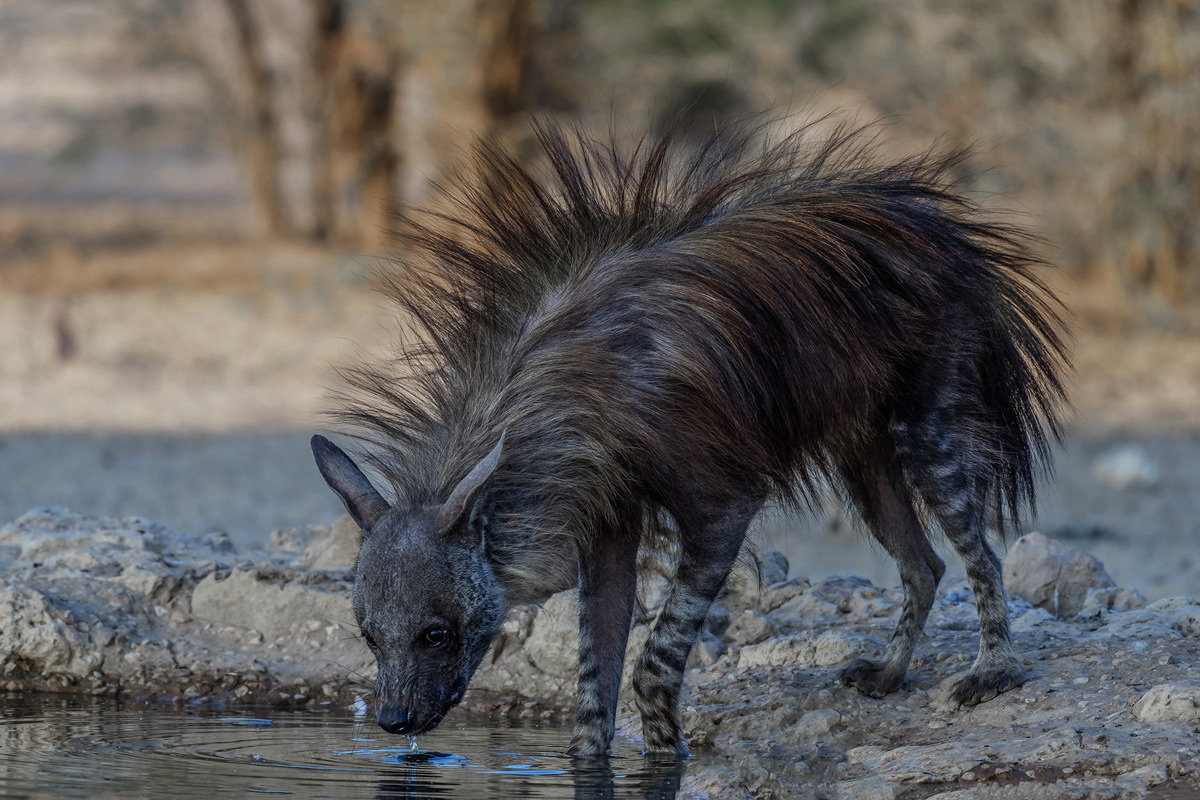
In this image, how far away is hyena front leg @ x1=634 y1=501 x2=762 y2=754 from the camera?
193 inches

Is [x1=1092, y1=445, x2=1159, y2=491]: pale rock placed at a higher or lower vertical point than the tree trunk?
lower

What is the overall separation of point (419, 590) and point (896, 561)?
201cm

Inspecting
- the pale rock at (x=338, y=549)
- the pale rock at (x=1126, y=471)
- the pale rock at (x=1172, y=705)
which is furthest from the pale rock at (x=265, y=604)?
the pale rock at (x=1126, y=471)

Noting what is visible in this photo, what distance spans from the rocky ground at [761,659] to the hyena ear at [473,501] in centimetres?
100

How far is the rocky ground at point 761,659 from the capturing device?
A: 454 centimetres

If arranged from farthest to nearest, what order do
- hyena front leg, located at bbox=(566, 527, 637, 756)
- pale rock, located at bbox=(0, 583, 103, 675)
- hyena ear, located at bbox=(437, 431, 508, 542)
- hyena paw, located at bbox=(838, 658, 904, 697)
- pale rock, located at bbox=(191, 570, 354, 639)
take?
pale rock, located at bbox=(191, 570, 354, 639) → pale rock, located at bbox=(0, 583, 103, 675) → hyena paw, located at bbox=(838, 658, 904, 697) → hyena front leg, located at bbox=(566, 527, 637, 756) → hyena ear, located at bbox=(437, 431, 508, 542)

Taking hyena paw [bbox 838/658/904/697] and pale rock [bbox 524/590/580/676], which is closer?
hyena paw [bbox 838/658/904/697]

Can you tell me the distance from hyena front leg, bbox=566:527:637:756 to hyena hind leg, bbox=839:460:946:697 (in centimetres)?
82

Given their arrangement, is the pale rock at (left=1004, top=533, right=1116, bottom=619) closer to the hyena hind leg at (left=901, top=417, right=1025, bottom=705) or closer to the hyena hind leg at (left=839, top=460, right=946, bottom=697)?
the hyena hind leg at (left=839, top=460, right=946, bottom=697)

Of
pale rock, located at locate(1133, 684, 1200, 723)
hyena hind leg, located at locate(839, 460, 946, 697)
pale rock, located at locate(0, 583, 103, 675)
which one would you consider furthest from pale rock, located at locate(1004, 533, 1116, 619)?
pale rock, located at locate(0, 583, 103, 675)

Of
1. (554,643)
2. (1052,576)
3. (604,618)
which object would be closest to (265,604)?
(554,643)

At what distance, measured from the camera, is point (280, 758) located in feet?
15.8

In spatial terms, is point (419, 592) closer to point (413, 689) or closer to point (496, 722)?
point (413, 689)

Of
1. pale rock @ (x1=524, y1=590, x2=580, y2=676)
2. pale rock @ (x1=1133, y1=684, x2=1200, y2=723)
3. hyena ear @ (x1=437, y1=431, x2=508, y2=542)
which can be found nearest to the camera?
hyena ear @ (x1=437, y1=431, x2=508, y2=542)
